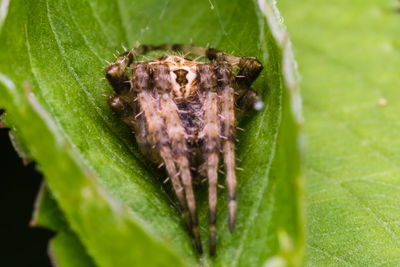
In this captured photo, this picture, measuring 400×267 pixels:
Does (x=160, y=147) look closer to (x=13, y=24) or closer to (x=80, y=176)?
(x=80, y=176)

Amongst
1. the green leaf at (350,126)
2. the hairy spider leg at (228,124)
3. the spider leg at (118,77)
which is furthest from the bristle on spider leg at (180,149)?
the green leaf at (350,126)

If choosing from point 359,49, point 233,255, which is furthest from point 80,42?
point 359,49

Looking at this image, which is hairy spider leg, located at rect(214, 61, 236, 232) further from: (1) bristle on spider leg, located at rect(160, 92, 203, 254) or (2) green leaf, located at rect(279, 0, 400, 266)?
(2) green leaf, located at rect(279, 0, 400, 266)

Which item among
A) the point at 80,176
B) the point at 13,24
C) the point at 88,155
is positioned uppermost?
the point at 13,24

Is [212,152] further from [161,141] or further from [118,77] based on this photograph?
[118,77]

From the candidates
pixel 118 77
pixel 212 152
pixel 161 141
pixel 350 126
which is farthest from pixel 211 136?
pixel 350 126

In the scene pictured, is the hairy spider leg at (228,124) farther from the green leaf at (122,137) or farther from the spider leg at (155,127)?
the spider leg at (155,127)

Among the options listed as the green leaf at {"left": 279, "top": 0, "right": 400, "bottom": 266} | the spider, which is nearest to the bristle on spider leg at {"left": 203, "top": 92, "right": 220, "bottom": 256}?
the spider
